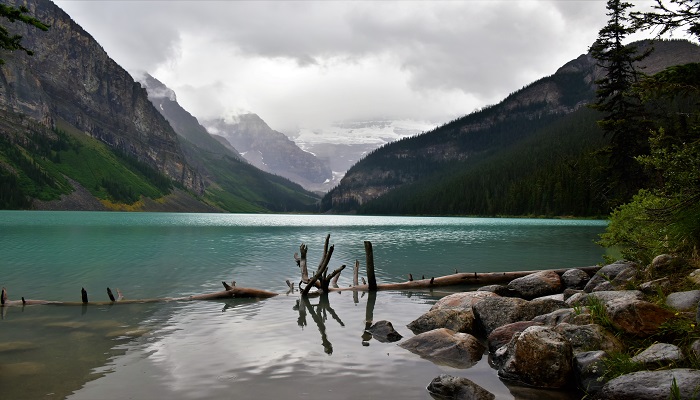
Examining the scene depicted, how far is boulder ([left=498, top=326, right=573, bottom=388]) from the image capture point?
34.9ft

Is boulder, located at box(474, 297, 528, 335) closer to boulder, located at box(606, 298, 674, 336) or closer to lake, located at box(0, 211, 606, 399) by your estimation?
lake, located at box(0, 211, 606, 399)

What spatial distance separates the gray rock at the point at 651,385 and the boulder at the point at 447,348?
14.5ft

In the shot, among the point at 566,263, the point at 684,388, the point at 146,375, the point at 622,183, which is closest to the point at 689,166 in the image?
the point at 684,388

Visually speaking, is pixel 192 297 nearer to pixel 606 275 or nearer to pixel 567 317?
pixel 567 317

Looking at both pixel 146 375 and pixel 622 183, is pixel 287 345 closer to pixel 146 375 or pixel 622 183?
pixel 146 375

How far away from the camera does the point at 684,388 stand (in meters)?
7.84

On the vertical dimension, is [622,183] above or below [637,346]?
above

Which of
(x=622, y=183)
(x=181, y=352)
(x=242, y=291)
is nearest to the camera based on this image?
(x=181, y=352)

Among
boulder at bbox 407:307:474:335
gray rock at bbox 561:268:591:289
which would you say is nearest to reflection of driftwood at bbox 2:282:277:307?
boulder at bbox 407:307:474:335

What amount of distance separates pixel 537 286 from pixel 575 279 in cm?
249

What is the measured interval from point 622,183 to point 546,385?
143 ft

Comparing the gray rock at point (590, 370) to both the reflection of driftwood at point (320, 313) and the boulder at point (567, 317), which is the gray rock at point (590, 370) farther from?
the reflection of driftwood at point (320, 313)

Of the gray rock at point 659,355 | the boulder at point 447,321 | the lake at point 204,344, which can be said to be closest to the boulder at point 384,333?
the lake at point 204,344

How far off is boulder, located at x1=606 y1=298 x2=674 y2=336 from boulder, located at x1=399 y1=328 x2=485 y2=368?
3999 millimetres
